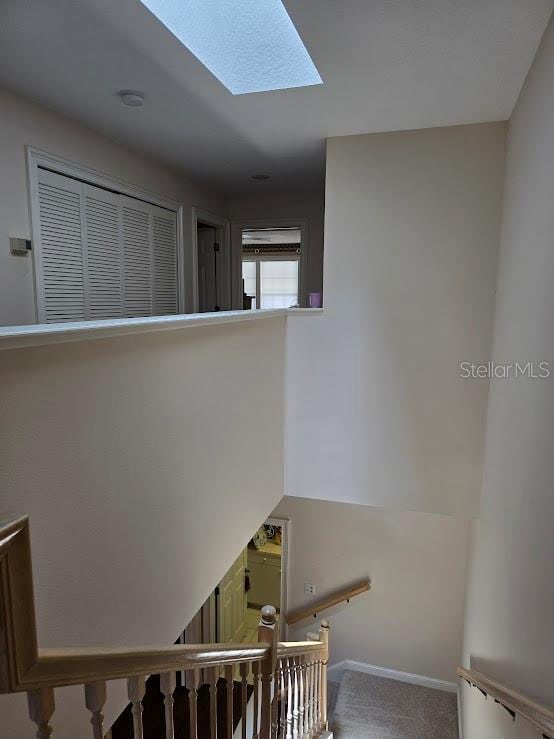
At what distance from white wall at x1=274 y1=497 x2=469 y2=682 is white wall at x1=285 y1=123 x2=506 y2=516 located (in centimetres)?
166

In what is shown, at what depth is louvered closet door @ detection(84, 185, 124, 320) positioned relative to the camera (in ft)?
9.78

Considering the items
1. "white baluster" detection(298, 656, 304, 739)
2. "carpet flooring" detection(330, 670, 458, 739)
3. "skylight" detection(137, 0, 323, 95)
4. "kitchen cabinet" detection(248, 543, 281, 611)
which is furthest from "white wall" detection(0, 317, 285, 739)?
"kitchen cabinet" detection(248, 543, 281, 611)

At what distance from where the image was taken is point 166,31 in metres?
1.74

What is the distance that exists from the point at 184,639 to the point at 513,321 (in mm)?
4411

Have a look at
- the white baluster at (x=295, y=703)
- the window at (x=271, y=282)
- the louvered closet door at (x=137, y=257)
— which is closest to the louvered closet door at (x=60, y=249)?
the louvered closet door at (x=137, y=257)

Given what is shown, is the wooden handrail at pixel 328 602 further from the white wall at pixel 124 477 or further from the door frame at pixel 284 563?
the white wall at pixel 124 477

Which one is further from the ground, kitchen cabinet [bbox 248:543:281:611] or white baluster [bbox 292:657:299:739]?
white baluster [bbox 292:657:299:739]

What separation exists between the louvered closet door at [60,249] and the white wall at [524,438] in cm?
259

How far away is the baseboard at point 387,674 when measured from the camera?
4.39 meters

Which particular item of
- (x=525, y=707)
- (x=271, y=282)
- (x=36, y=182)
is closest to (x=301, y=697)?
(x=525, y=707)

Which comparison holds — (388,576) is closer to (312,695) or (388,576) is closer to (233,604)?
(312,695)

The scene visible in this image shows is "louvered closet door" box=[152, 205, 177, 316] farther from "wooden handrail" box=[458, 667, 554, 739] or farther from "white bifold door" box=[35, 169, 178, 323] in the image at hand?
"wooden handrail" box=[458, 667, 554, 739]

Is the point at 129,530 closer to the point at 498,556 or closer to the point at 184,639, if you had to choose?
the point at 498,556

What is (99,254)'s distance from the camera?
306 centimetres
